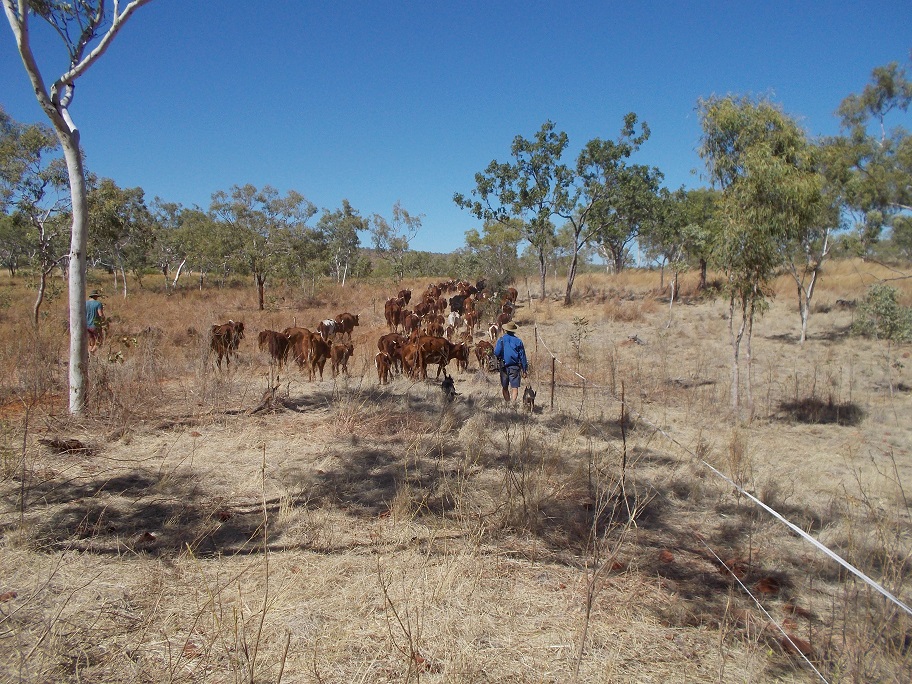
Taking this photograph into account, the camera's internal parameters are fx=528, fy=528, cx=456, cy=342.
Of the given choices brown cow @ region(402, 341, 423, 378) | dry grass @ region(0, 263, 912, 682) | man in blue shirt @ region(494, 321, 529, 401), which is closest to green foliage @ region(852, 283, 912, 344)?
dry grass @ region(0, 263, 912, 682)

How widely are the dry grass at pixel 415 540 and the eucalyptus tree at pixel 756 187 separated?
9.65 ft

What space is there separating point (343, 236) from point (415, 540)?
45006 millimetres

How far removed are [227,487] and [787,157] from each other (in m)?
9.98

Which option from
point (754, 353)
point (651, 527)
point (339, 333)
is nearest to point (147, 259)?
point (339, 333)

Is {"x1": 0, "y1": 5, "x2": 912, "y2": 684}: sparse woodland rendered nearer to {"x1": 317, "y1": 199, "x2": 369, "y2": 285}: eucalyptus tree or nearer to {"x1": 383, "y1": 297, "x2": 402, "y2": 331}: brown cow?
{"x1": 383, "y1": 297, "x2": 402, "y2": 331}: brown cow

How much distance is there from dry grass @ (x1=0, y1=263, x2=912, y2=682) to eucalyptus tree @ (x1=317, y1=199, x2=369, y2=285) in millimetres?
36373

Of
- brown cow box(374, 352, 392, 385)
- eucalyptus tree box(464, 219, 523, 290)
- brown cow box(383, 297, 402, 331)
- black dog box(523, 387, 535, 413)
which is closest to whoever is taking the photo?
black dog box(523, 387, 535, 413)

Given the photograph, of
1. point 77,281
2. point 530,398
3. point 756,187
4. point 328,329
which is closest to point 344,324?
point 328,329

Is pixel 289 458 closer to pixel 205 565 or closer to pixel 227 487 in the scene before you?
pixel 227 487

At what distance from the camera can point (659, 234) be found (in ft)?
91.2

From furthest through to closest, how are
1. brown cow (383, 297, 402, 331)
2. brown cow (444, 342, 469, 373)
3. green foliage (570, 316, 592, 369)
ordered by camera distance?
brown cow (383, 297, 402, 331) < green foliage (570, 316, 592, 369) < brown cow (444, 342, 469, 373)

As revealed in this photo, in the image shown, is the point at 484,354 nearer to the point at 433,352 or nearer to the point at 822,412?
the point at 433,352

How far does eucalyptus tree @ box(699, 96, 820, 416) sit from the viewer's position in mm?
8836

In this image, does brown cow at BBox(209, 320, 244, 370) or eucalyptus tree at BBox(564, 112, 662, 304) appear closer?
brown cow at BBox(209, 320, 244, 370)
